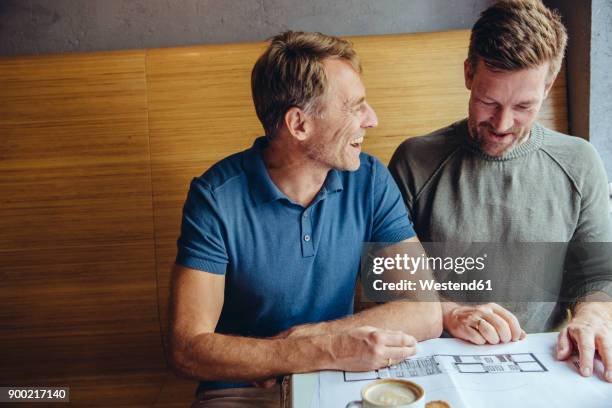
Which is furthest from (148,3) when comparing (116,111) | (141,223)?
(141,223)

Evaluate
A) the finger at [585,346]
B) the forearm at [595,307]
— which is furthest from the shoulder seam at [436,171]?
the finger at [585,346]

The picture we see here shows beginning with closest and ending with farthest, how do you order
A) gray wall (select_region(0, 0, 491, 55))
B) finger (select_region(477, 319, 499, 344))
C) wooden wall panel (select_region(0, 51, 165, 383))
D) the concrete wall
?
finger (select_region(477, 319, 499, 344)) < the concrete wall < wooden wall panel (select_region(0, 51, 165, 383)) < gray wall (select_region(0, 0, 491, 55))

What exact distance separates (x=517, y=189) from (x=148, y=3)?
1373 mm

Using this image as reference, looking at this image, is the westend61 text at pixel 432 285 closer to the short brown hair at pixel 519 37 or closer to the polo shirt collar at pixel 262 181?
the polo shirt collar at pixel 262 181

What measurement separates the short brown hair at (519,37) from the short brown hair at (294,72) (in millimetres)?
313

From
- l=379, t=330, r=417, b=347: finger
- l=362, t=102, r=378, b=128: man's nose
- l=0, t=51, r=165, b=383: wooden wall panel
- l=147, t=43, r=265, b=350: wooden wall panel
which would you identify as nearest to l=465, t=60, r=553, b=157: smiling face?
l=362, t=102, r=378, b=128: man's nose

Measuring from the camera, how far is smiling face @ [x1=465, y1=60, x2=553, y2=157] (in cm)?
124

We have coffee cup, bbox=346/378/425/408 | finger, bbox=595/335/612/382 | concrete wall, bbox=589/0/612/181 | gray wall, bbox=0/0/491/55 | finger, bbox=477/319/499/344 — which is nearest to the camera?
coffee cup, bbox=346/378/425/408

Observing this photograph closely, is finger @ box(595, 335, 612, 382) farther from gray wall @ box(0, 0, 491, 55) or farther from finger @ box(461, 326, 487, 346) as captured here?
gray wall @ box(0, 0, 491, 55)

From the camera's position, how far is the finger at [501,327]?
97cm

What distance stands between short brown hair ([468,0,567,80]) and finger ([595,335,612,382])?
0.62 meters

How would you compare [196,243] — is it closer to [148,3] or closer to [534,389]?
[534,389]

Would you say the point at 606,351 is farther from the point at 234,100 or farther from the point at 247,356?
the point at 234,100

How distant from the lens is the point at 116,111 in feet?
5.82
